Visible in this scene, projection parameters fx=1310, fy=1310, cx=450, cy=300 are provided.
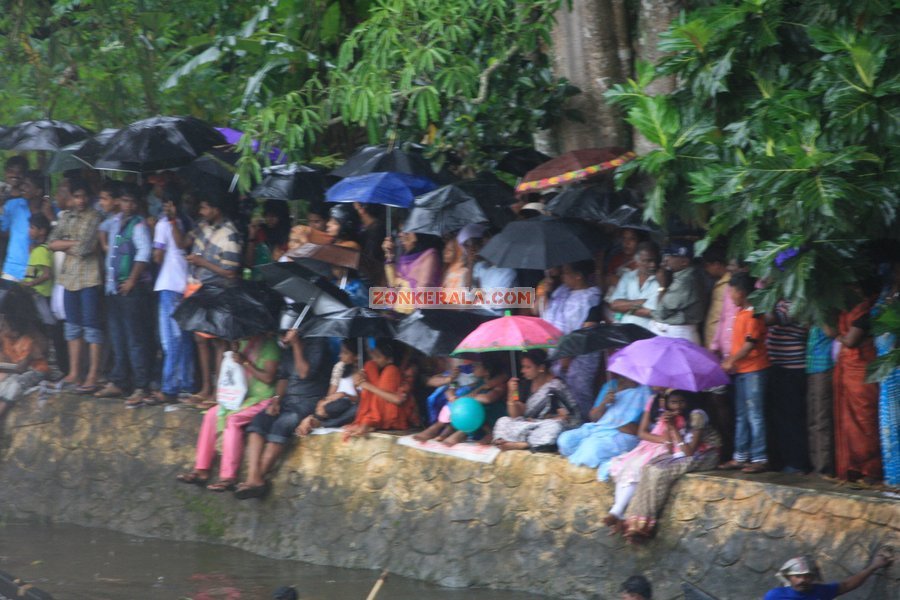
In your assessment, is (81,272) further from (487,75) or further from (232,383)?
(487,75)

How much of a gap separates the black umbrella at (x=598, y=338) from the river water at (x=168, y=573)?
6.39ft

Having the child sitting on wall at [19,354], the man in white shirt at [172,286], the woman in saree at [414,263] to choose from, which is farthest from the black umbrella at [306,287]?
the child sitting on wall at [19,354]

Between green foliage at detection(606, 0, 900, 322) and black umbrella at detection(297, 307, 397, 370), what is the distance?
2476mm

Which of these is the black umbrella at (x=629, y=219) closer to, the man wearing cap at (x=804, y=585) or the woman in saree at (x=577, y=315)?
the woman in saree at (x=577, y=315)

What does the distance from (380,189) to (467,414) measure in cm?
211

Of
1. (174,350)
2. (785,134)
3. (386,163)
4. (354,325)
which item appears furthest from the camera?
(174,350)

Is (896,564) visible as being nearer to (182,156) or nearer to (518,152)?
(518,152)

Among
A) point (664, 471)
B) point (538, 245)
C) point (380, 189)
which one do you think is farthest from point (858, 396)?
point (380, 189)

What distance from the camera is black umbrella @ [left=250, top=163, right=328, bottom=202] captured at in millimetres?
11812

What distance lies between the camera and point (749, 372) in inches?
366

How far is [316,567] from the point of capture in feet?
36.7

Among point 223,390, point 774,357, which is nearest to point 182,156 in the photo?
point 223,390

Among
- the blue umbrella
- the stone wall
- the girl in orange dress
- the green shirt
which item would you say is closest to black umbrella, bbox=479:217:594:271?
the blue umbrella

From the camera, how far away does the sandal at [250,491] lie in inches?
454
